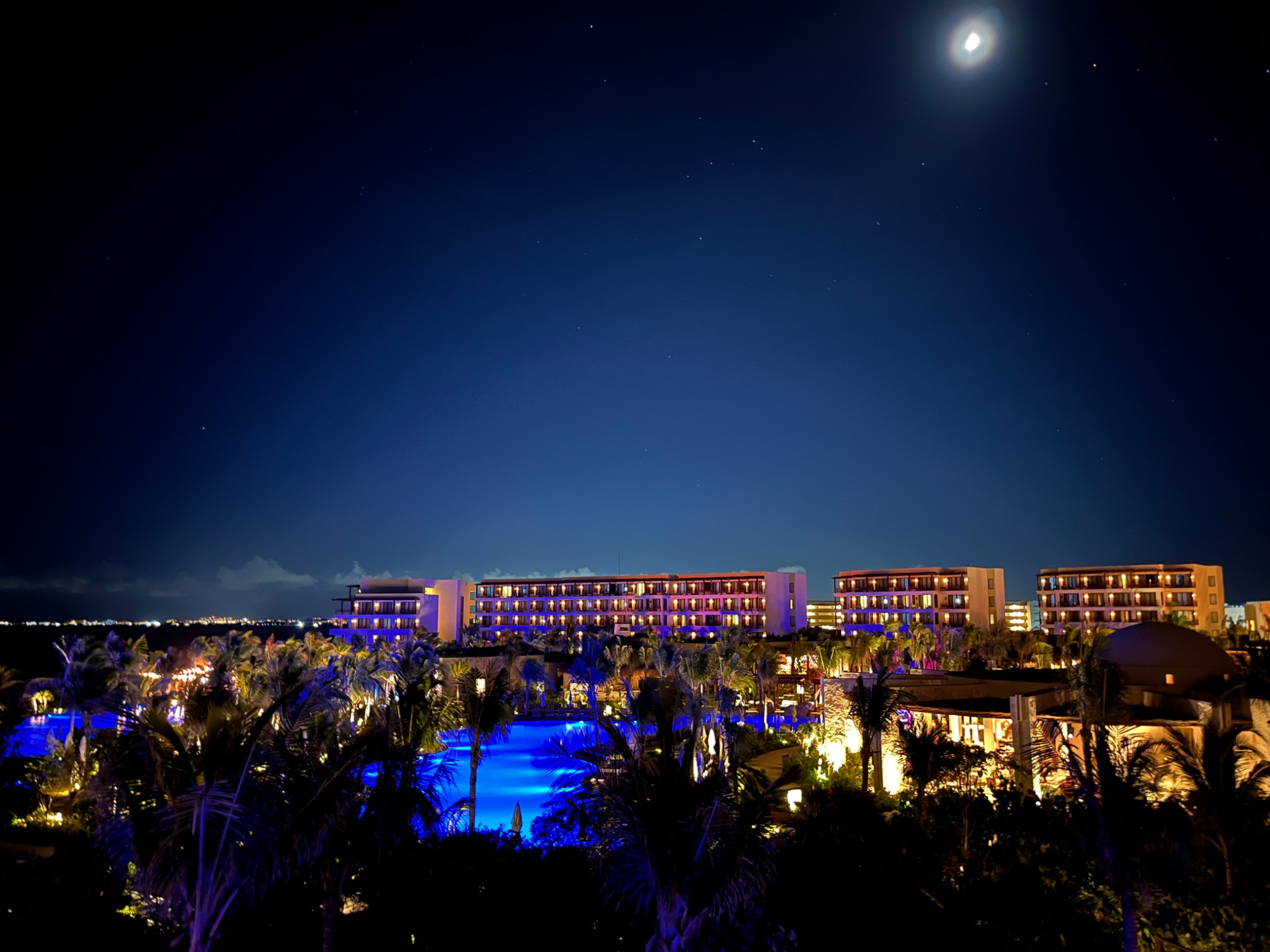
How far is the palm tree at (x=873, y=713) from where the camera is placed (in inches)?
912

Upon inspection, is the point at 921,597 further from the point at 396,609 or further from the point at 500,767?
the point at 500,767

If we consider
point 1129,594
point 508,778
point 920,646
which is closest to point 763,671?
point 920,646

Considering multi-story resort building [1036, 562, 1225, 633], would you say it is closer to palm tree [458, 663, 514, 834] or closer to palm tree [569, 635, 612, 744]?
palm tree [569, 635, 612, 744]

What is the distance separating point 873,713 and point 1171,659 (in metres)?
12.4

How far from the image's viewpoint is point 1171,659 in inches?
1083

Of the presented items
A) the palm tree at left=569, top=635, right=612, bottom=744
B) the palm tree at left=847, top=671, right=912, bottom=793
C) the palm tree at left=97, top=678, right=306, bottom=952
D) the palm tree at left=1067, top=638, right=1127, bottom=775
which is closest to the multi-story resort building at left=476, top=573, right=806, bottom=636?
the palm tree at left=569, top=635, right=612, bottom=744

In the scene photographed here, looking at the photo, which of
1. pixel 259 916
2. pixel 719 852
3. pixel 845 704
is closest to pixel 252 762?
pixel 259 916

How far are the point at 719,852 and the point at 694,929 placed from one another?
1.16 metres

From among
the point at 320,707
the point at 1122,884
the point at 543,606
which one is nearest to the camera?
the point at 1122,884

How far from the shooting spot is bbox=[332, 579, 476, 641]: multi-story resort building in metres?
95.0

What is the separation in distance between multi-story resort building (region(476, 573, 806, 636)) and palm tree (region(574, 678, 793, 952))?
85.2m

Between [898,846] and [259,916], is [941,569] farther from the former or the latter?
[259,916]

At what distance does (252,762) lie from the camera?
11914 millimetres

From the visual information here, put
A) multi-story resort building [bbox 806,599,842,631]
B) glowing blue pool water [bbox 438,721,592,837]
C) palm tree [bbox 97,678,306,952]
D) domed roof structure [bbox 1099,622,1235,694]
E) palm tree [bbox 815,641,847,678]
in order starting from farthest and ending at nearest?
multi-story resort building [bbox 806,599,842,631] < palm tree [bbox 815,641,847,678] < glowing blue pool water [bbox 438,721,592,837] < domed roof structure [bbox 1099,622,1235,694] < palm tree [bbox 97,678,306,952]
